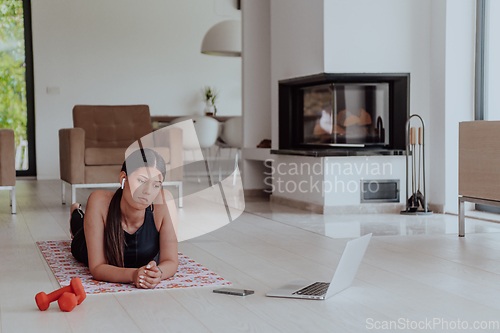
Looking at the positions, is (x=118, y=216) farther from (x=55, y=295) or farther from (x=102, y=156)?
(x=102, y=156)

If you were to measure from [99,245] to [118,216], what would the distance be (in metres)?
0.13

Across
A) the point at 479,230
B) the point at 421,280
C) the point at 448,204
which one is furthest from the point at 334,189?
the point at 421,280

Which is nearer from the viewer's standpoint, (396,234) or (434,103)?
(396,234)

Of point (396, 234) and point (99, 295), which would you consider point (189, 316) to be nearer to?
point (99, 295)

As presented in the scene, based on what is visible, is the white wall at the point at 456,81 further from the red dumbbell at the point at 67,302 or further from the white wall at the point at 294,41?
the red dumbbell at the point at 67,302

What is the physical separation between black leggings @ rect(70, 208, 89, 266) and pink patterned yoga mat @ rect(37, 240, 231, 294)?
0.12 ft

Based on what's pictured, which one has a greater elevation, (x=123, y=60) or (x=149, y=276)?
(x=123, y=60)

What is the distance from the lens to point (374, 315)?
1.84 m

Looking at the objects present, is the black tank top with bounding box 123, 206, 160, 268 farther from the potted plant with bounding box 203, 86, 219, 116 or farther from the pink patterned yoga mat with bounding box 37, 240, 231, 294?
the potted plant with bounding box 203, 86, 219, 116

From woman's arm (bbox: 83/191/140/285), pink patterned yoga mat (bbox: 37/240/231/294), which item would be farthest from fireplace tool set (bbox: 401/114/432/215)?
woman's arm (bbox: 83/191/140/285)

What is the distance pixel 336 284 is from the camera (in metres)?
2.04

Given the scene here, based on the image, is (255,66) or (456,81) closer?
(456,81)

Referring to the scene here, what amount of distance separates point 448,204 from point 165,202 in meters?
2.70

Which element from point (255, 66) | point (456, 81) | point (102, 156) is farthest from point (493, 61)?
point (102, 156)
